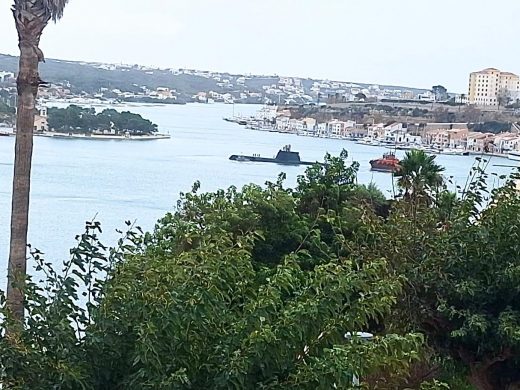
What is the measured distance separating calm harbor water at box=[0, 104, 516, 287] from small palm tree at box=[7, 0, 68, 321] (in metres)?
0.68

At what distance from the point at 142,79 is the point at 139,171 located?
15.3 metres

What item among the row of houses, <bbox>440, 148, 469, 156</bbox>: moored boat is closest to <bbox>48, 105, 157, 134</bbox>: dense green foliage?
the row of houses

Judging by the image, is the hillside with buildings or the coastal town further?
the hillside with buildings

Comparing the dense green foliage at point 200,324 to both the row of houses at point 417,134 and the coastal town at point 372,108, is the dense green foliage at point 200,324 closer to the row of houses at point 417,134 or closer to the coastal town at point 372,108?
the coastal town at point 372,108

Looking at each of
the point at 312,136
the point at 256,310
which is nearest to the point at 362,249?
the point at 256,310

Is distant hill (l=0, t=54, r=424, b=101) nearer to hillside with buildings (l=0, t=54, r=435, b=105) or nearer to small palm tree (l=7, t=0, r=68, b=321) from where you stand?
hillside with buildings (l=0, t=54, r=435, b=105)

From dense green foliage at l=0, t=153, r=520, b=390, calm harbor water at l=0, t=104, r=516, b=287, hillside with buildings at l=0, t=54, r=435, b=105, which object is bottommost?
calm harbor water at l=0, t=104, r=516, b=287

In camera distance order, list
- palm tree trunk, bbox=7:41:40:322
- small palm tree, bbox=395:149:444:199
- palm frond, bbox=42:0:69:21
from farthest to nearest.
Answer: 1. small palm tree, bbox=395:149:444:199
2. palm frond, bbox=42:0:69:21
3. palm tree trunk, bbox=7:41:40:322

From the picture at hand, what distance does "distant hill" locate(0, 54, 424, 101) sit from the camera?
123 feet

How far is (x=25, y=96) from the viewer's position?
956cm

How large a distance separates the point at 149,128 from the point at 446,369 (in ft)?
119

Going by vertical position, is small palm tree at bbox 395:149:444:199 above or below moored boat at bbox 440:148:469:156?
above

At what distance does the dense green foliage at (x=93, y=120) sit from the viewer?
115 feet

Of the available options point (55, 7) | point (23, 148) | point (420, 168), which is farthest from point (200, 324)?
point (420, 168)
